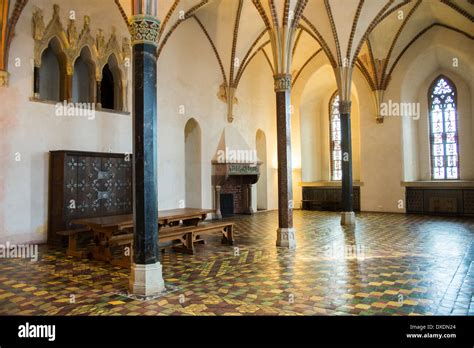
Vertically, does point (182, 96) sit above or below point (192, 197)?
above

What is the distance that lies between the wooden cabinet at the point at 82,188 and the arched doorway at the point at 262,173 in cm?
782

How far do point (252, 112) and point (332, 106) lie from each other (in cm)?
466

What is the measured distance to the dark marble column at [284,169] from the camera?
8637 millimetres

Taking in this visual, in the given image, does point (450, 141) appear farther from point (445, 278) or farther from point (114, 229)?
point (114, 229)

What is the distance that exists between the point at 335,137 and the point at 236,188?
19.4ft

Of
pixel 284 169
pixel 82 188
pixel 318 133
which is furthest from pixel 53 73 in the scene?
pixel 318 133

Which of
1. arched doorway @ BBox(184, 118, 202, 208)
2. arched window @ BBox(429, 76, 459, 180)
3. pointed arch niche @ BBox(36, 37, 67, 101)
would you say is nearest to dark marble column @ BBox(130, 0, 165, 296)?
pointed arch niche @ BBox(36, 37, 67, 101)

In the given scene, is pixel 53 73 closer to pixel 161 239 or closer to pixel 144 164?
pixel 161 239

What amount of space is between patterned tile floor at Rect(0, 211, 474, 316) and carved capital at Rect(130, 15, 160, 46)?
11.7ft

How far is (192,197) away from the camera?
1423cm

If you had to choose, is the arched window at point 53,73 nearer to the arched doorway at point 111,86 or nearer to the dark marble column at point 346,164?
the arched doorway at point 111,86

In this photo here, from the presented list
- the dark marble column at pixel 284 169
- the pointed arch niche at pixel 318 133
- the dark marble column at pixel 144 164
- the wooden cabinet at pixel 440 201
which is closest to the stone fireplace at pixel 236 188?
the pointed arch niche at pixel 318 133

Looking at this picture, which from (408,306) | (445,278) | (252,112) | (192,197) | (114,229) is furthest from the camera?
(252,112)
